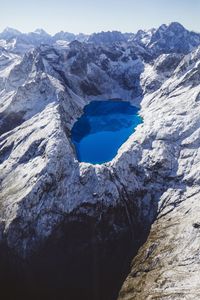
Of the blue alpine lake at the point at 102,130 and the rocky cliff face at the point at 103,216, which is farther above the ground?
the blue alpine lake at the point at 102,130

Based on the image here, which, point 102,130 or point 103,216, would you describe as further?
point 102,130

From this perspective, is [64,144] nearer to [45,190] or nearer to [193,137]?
[45,190]

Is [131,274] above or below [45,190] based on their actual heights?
below

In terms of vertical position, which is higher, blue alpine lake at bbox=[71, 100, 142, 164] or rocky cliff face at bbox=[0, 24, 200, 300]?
blue alpine lake at bbox=[71, 100, 142, 164]

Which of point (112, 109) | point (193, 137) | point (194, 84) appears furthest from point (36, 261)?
point (112, 109)

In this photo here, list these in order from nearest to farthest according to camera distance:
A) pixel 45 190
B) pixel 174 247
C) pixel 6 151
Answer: pixel 174 247 → pixel 45 190 → pixel 6 151

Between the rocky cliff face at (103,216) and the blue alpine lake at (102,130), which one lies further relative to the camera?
the blue alpine lake at (102,130)

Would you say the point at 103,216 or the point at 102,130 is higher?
the point at 102,130

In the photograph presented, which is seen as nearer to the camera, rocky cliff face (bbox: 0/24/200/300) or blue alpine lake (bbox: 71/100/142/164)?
rocky cliff face (bbox: 0/24/200/300)
